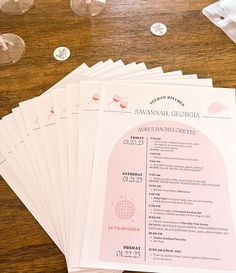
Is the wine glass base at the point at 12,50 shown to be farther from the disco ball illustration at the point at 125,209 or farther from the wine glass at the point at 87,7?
the disco ball illustration at the point at 125,209

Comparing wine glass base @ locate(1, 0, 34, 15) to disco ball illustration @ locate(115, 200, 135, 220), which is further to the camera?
wine glass base @ locate(1, 0, 34, 15)

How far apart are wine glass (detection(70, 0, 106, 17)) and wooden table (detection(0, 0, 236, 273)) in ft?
0.05

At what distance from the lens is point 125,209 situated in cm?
61

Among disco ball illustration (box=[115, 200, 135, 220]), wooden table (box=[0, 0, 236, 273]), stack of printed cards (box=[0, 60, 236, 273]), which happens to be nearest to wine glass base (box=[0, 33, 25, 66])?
wooden table (box=[0, 0, 236, 273])

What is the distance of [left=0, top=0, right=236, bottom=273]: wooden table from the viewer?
77 centimetres

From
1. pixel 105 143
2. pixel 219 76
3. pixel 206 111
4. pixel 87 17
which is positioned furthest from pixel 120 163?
pixel 87 17

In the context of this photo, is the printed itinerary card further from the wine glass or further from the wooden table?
the wine glass

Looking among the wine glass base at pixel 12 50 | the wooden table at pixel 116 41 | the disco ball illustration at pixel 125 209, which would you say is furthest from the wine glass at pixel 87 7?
the disco ball illustration at pixel 125 209

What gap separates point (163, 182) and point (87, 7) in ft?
1.67

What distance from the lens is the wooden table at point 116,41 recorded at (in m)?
0.77

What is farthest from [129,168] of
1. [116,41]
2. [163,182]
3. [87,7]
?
[87,7]

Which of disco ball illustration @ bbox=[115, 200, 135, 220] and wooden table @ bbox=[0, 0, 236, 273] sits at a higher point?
wooden table @ bbox=[0, 0, 236, 273]

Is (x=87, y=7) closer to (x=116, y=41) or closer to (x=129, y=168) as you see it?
(x=116, y=41)

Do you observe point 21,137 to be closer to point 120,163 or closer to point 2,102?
point 2,102
